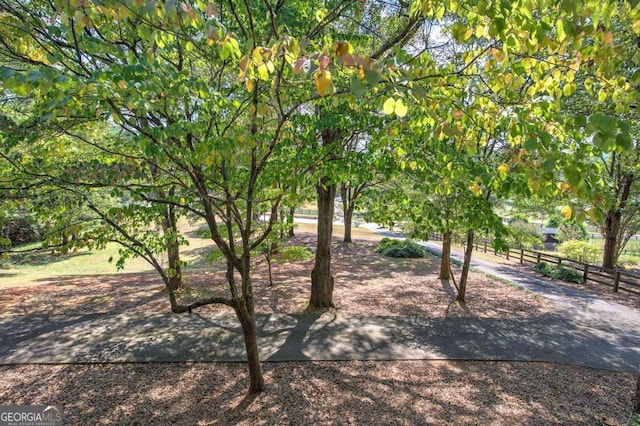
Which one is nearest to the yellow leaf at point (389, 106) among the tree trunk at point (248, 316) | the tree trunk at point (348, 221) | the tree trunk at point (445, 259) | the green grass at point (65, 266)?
the tree trunk at point (248, 316)

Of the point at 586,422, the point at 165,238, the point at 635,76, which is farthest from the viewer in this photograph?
the point at 165,238

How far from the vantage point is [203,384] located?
4598mm

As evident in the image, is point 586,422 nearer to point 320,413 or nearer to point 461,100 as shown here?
point 320,413

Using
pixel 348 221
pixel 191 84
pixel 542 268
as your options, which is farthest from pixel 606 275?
pixel 191 84

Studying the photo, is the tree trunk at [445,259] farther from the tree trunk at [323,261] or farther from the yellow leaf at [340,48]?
the yellow leaf at [340,48]

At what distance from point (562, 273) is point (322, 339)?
39.7 ft

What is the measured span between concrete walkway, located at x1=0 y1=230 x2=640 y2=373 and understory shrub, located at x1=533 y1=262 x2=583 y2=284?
219 inches

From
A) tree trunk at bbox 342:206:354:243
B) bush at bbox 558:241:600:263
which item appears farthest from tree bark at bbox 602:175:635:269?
tree trunk at bbox 342:206:354:243

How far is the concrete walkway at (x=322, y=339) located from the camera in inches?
214

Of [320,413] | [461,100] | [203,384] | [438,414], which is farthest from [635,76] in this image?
[203,384]

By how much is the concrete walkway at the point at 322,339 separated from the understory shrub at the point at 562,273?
18.2 feet

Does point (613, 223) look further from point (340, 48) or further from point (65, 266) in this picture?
point (65, 266)

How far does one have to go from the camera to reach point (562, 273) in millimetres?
13328

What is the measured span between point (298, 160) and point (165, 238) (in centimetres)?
345
